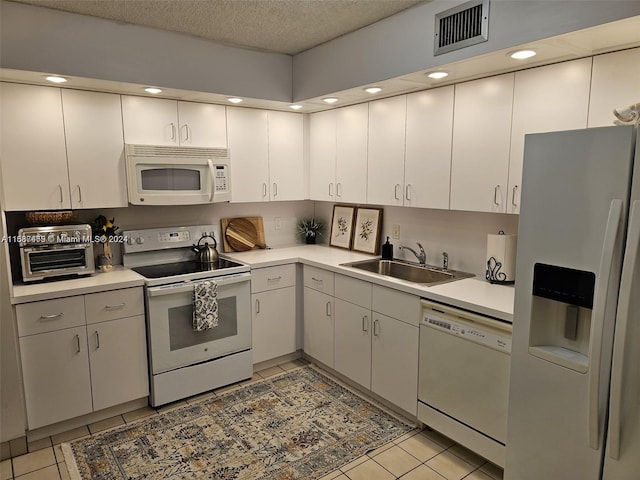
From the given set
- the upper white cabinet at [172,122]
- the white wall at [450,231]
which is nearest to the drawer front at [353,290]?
the white wall at [450,231]

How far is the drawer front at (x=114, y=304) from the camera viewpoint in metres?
2.72

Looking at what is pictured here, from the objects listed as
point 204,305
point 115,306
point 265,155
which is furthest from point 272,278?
point 115,306

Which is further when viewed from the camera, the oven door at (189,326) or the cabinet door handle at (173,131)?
the cabinet door handle at (173,131)

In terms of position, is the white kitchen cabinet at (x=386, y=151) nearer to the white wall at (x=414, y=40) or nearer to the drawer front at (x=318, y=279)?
the white wall at (x=414, y=40)

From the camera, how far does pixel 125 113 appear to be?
9.91 feet

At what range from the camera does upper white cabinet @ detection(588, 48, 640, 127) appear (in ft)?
6.39

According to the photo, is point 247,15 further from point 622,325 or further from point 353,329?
point 622,325

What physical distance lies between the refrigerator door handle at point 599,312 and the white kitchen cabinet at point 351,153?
2.06m

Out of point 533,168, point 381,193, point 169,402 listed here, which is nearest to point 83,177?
point 169,402

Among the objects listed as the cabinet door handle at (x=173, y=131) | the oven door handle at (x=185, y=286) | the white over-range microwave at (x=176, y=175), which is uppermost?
the cabinet door handle at (x=173, y=131)

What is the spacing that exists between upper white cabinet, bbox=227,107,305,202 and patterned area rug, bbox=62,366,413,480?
166 cm

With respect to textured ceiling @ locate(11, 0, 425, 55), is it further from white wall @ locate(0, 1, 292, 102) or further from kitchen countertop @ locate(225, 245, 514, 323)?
kitchen countertop @ locate(225, 245, 514, 323)

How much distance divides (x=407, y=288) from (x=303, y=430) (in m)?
1.13

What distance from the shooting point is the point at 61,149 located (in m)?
2.80
